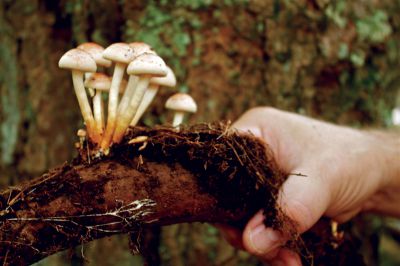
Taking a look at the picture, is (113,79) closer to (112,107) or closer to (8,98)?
(112,107)

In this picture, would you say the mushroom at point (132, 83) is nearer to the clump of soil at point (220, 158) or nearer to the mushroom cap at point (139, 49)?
the mushroom cap at point (139, 49)

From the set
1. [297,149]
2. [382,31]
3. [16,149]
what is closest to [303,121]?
[297,149]

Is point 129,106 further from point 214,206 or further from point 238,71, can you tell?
point 238,71

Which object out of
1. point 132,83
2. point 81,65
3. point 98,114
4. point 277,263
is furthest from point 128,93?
point 277,263

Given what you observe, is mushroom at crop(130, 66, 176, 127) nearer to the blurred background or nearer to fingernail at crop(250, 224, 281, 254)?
fingernail at crop(250, 224, 281, 254)

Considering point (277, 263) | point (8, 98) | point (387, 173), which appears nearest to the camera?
point (277, 263)

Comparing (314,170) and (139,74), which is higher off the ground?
(139,74)

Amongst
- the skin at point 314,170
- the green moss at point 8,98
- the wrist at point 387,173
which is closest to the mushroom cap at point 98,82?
the skin at point 314,170

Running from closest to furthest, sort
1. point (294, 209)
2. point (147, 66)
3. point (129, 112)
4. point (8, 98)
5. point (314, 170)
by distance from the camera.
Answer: point (147, 66), point (129, 112), point (294, 209), point (314, 170), point (8, 98)
